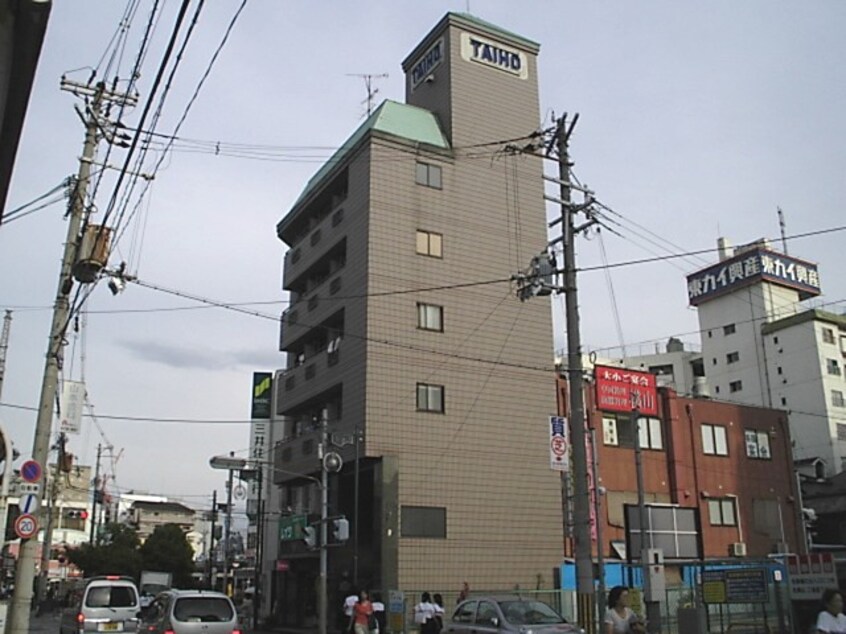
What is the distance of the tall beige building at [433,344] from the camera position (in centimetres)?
3134

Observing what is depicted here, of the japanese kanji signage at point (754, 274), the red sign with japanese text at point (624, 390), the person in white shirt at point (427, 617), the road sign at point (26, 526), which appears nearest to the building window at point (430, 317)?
the red sign with japanese text at point (624, 390)

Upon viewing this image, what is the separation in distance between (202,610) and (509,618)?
19.4 ft

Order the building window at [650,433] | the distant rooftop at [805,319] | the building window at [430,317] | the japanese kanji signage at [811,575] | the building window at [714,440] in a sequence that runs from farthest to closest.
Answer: the distant rooftop at [805,319]
the building window at [714,440]
the building window at [650,433]
the building window at [430,317]
the japanese kanji signage at [811,575]

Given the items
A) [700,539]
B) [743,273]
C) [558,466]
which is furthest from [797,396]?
[558,466]

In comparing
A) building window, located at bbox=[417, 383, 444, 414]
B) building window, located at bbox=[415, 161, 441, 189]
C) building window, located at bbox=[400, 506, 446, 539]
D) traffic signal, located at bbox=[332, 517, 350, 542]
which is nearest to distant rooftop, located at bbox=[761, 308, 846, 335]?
building window, located at bbox=[415, 161, 441, 189]

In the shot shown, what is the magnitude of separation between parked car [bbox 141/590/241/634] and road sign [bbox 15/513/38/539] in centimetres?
295

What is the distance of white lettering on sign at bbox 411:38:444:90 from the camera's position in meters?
37.4

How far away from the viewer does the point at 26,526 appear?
16906mm

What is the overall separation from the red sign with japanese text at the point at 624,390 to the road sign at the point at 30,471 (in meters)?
25.5

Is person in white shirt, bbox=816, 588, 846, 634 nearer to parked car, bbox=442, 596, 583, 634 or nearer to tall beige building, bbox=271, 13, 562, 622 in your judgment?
parked car, bbox=442, 596, 583, 634

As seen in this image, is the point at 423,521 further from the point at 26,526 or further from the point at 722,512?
the point at 722,512

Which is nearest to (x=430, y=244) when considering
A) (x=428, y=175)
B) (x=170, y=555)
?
(x=428, y=175)

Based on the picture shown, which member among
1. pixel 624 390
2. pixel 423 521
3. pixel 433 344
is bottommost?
pixel 423 521

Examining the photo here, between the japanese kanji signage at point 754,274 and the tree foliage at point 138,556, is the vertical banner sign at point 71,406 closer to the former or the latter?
the tree foliage at point 138,556
